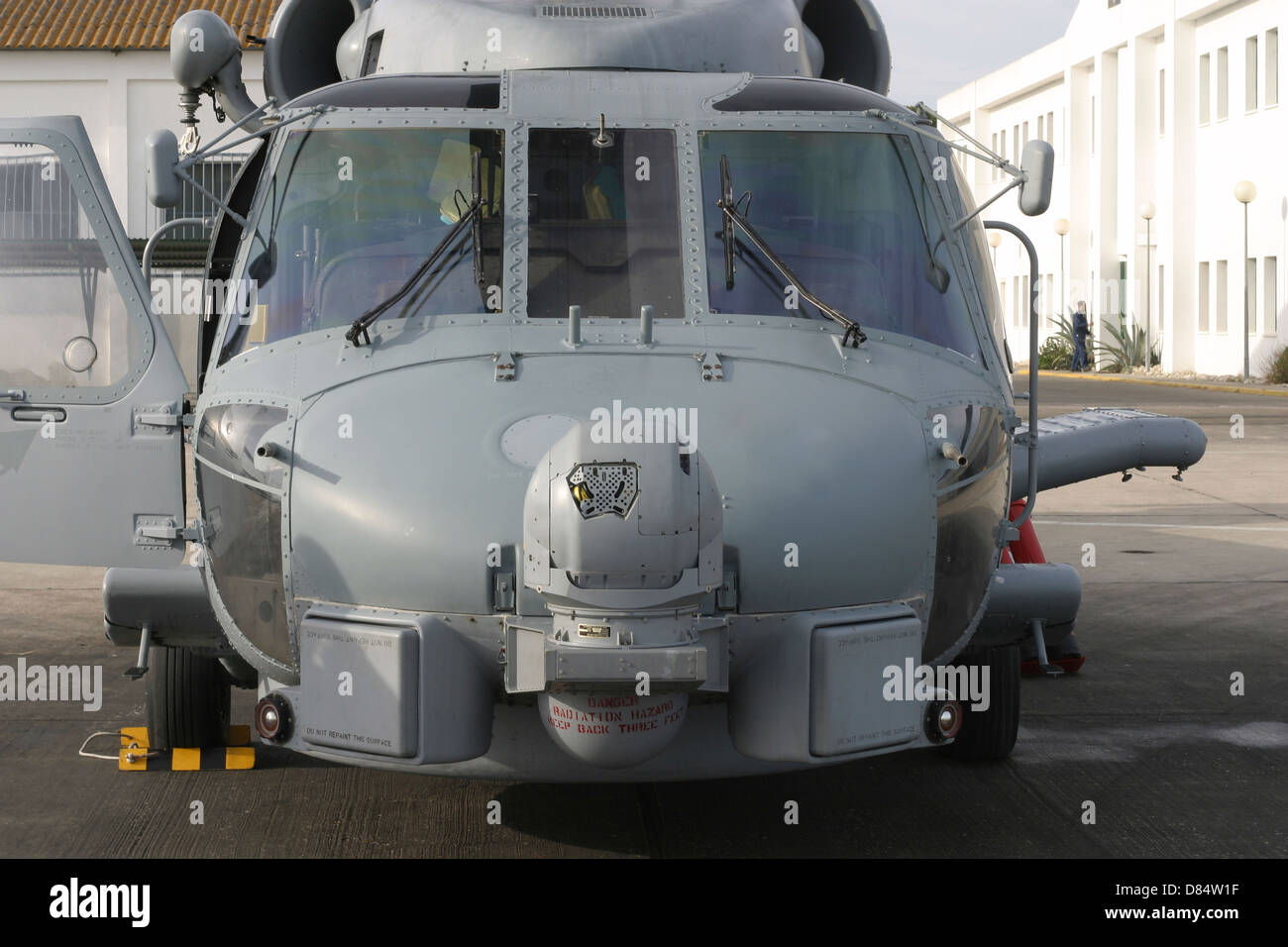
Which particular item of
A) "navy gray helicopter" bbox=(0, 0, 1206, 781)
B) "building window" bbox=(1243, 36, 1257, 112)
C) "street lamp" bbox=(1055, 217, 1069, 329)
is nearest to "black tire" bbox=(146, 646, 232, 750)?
"navy gray helicopter" bbox=(0, 0, 1206, 781)

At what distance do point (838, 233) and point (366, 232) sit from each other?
1446 millimetres

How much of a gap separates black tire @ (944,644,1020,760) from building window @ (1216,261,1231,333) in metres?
31.3

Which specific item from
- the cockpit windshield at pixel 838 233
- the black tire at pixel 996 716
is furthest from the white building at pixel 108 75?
the cockpit windshield at pixel 838 233

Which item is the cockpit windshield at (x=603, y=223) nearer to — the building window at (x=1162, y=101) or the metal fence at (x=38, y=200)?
the metal fence at (x=38, y=200)

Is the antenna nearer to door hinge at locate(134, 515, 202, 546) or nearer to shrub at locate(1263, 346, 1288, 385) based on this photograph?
door hinge at locate(134, 515, 202, 546)

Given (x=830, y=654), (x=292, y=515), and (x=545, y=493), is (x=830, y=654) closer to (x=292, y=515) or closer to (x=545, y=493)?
(x=545, y=493)

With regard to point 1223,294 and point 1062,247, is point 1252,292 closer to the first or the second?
point 1223,294

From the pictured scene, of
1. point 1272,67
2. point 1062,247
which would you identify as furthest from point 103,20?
point 1272,67

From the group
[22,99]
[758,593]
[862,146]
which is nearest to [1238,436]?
[862,146]

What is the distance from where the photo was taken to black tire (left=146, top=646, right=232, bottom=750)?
6.33 metres

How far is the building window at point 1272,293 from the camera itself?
3356 cm

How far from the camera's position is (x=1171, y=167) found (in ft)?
124

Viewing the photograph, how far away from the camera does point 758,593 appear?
4465mm
